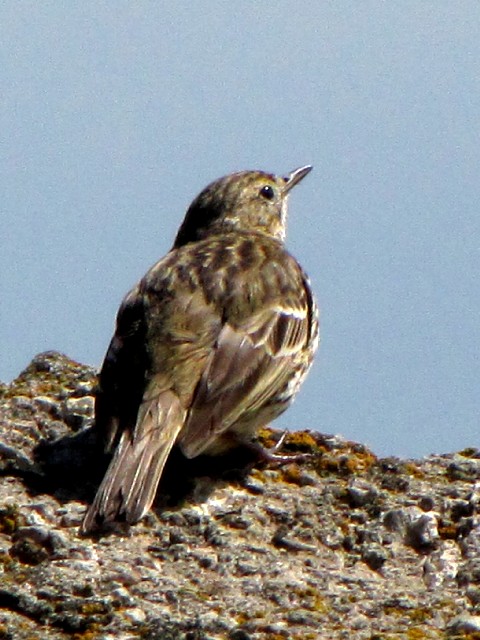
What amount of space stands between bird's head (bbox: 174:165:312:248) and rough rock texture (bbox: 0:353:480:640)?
3027 mm

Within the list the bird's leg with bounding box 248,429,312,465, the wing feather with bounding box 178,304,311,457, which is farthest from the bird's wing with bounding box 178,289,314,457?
the bird's leg with bounding box 248,429,312,465

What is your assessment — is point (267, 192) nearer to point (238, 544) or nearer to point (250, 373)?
point (250, 373)

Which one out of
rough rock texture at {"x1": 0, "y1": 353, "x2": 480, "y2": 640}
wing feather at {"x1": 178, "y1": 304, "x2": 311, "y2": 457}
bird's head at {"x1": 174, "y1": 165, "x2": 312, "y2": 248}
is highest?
bird's head at {"x1": 174, "y1": 165, "x2": 312, "y2": 248}

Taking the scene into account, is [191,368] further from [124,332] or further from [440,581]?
[440,581]

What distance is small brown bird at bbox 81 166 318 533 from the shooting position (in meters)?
5.71

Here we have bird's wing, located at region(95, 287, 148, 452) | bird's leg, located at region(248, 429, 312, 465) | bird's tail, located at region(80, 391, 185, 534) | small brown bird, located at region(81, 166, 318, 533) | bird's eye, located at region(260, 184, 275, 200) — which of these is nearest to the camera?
bird's tail, located at region(80, 391, 185, 534)

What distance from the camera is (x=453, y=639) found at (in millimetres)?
4141

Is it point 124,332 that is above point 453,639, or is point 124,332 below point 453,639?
above

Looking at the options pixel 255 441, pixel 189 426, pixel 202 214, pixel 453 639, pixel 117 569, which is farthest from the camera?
pixel 202 214

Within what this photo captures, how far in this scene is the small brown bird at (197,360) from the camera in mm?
5711

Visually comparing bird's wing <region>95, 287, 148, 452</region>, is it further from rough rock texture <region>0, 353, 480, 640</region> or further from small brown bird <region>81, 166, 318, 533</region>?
rough rock texture <region>0, 353, 480, 640</region>

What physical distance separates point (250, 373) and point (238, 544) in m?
1.46

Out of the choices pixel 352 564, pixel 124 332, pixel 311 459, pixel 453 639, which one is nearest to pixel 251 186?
pixel 124 332

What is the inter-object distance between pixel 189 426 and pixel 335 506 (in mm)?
762
